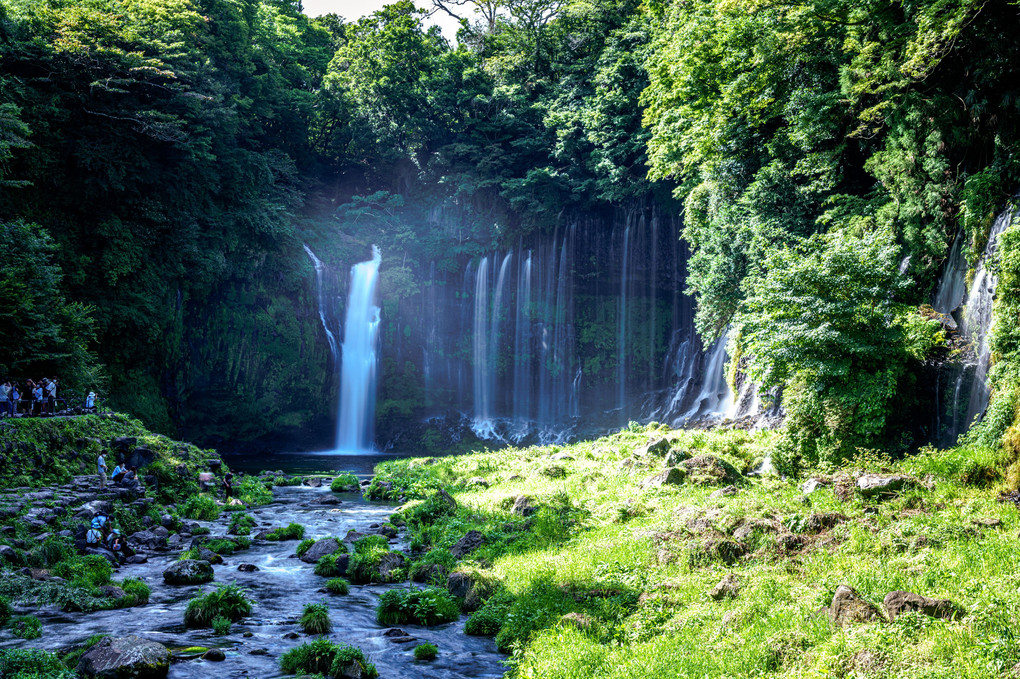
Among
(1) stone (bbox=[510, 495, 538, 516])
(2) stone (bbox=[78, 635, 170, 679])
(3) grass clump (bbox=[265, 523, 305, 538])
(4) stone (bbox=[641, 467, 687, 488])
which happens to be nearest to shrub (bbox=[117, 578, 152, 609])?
(2) stone (bbox=[78, 635, 170, 679])

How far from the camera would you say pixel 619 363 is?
40.4 m

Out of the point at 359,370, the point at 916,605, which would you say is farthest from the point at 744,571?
the point at 359,370

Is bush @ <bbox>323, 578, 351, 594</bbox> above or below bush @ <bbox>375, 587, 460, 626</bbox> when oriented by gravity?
below

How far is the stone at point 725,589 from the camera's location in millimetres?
8891

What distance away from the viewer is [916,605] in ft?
23.6

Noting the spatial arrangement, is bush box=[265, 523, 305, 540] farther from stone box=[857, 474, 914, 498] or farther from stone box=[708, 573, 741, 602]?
stone box=[857, 474, 914, 498]

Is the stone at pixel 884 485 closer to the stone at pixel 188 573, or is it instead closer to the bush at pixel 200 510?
the stone at pixel 188 573

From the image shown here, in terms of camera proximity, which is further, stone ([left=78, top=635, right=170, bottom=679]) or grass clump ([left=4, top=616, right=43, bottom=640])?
grass clump ([left=4, top=616, right=43, bottom=640])

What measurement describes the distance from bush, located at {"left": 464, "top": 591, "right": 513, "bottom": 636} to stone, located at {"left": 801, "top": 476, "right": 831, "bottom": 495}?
6.22m

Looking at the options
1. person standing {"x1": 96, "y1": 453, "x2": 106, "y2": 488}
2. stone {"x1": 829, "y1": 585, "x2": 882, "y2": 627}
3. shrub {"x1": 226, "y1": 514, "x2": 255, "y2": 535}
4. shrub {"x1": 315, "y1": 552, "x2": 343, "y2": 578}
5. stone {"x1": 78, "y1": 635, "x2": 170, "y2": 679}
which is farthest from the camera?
person standing {"x1": 96, "y1": 453, "x2": 106, "y2": 488}

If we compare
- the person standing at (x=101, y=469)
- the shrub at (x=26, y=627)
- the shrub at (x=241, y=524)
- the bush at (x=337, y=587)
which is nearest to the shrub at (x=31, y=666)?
the shrub at (x=26, y=627)

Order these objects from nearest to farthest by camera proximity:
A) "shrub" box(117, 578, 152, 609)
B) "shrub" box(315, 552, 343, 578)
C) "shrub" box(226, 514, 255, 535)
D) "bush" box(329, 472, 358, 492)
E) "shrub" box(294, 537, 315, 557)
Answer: "shrub" box(117, 578, 152, 609), "shrub" box(315, 552, 343, 578), "shrub" box(294, 537, 315, 557), "shrub" box(226, 514, 255, 535), "bush" box(329, 472, 358, 492)

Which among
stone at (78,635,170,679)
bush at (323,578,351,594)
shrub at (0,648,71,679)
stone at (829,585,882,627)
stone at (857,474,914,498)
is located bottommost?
bush at (323,578,351,594)

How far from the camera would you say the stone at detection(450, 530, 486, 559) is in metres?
13.6
